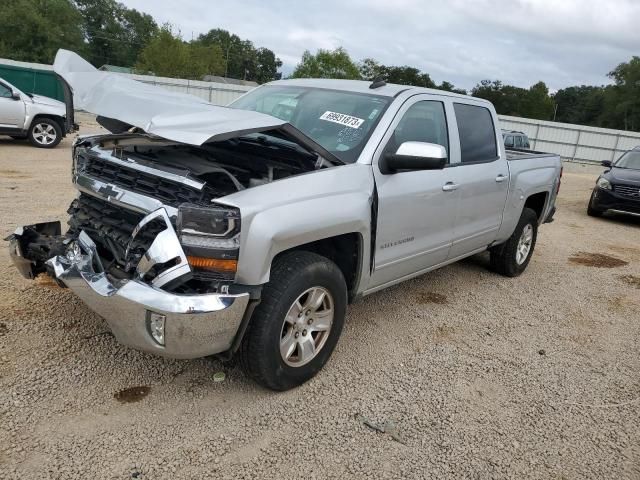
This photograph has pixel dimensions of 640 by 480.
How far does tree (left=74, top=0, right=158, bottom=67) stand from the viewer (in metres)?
80.2

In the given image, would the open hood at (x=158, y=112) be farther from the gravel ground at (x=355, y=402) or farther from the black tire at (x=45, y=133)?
the black tire at (x=45, y=133)

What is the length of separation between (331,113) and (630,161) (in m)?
9.87

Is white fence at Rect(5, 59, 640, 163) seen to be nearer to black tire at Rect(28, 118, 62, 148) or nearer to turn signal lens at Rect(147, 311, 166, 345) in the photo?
black tire at Rect(28, 118, 62, 148)

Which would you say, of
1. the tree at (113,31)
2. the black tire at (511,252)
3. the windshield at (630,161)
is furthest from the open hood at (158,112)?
the tree at (113,31)

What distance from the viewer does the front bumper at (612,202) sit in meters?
10.1

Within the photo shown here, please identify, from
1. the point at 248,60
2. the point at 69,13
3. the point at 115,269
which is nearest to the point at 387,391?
the point at 115,269

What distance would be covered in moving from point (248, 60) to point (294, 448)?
96.2 meters

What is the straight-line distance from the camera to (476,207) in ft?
14.9

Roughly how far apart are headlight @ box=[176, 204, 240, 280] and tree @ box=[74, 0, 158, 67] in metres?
84.4

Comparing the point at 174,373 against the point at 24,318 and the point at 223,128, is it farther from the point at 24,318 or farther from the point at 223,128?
the point at 223,128

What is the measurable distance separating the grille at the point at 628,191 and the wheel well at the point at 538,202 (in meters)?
5.31

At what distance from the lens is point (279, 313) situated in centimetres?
281

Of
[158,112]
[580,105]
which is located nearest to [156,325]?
[158,112]

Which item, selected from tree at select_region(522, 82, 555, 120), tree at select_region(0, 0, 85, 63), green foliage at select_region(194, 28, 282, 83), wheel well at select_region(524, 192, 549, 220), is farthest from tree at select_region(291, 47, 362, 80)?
green foliage at select_region(194, 28, 282, 83)
